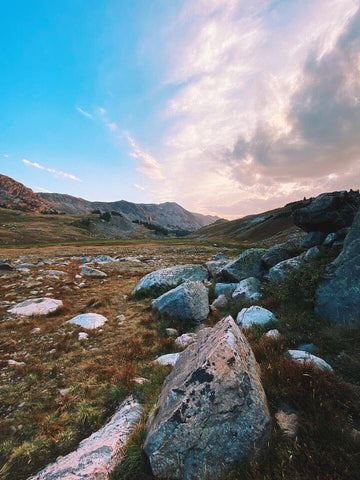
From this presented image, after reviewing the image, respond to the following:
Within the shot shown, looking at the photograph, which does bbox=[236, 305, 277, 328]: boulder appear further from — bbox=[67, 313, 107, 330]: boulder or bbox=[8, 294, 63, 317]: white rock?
bbox=[8, 294, 63, 317]: white rock

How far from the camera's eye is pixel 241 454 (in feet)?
9.60

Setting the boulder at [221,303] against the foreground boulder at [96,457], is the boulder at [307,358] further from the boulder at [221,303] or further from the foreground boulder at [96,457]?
the boulder at [221,303]

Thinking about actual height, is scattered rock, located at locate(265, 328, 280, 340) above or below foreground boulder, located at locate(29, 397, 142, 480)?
above

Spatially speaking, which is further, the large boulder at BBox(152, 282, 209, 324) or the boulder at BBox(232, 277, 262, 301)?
the boulder at BBox(232, 277, 262, 301)

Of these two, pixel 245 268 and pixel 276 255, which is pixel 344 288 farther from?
pixel 245 268

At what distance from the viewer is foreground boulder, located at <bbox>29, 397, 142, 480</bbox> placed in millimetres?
3123

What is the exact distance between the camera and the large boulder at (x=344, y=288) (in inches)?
263

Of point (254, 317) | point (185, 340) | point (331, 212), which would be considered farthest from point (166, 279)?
point (331, 212)

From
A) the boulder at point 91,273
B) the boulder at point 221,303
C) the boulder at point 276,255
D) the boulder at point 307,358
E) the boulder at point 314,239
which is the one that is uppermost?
the boulder at point 314,239

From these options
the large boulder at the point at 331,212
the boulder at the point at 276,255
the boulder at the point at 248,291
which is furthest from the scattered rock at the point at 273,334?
the large boulder at the point at 331,212

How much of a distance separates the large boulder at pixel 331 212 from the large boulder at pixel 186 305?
8.08 m

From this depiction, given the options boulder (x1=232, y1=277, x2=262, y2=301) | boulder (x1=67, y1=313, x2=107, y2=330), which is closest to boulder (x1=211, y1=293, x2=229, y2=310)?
boulder (x1=232, y1=277, x2=262, y2=301)

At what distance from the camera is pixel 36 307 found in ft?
34.9

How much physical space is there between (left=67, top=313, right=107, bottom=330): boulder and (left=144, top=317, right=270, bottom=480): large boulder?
20.6 feet
